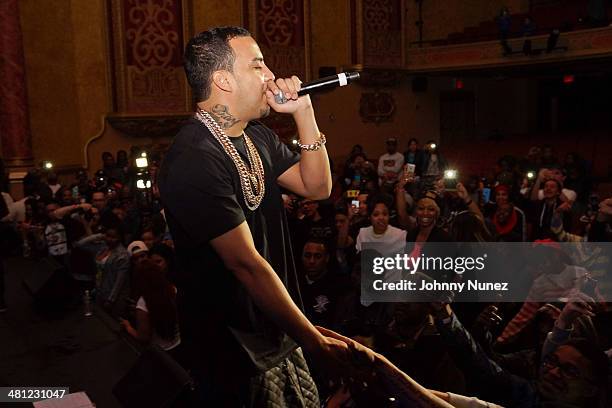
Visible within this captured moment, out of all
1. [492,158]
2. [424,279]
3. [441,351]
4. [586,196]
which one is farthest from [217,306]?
[492,158]

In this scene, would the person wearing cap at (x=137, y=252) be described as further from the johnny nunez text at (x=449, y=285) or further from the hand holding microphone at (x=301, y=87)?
the hand holding microphone at (x=301, y=87)

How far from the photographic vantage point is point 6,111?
32.1 feet

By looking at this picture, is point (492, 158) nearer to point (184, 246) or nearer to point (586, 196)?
point (586, 196)

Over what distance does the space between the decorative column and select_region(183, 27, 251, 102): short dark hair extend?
9.22 metres

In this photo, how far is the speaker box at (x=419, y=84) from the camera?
14375 mm

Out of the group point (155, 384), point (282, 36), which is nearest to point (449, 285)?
point (155, 384)

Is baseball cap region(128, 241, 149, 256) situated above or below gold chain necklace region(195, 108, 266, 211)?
below

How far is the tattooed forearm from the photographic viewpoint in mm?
1534

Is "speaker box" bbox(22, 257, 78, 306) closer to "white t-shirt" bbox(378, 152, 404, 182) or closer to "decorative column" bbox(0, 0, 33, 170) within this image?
"decorative column" bbox(0, 0, 33, 170)

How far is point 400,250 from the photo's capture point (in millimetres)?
4938

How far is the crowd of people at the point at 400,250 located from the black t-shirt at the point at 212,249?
0.47 ft

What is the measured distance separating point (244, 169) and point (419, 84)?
527 inches

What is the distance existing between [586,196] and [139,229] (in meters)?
4.98

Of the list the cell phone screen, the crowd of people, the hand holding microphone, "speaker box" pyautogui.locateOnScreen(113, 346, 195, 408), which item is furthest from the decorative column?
the hand holding microphone
